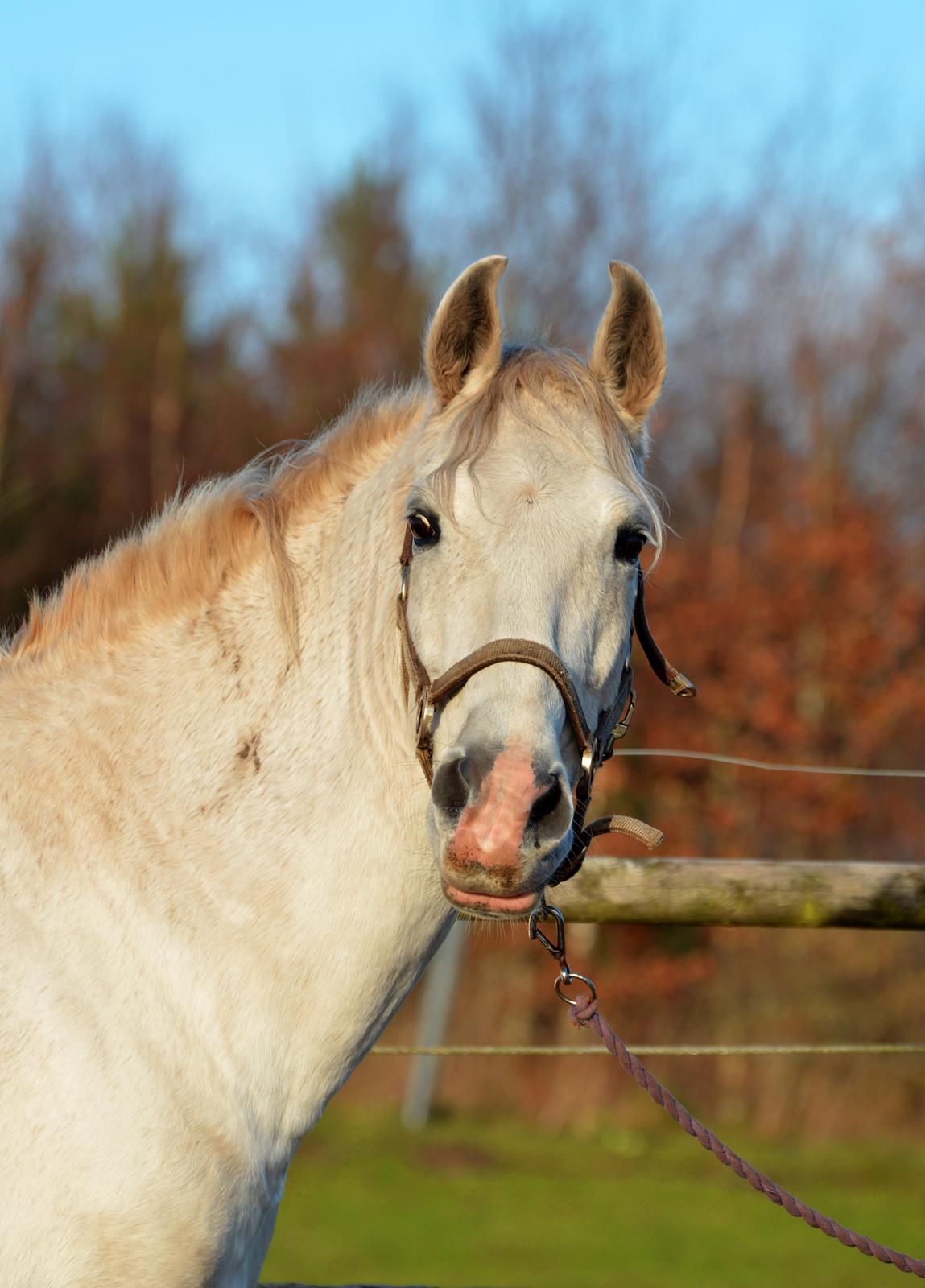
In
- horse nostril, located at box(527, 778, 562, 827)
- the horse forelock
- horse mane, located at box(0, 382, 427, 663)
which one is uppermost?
the horse forelock

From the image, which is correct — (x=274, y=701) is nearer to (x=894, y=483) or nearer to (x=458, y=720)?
(x=458, y=720)

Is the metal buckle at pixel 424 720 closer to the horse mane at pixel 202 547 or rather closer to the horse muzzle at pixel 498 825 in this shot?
the horse muzzle at pixel 498 825

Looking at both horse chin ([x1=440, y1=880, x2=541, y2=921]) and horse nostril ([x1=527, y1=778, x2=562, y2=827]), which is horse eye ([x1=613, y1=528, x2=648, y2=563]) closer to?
horse nostril ([x1=527, y1=778, x2=562, y2=827])

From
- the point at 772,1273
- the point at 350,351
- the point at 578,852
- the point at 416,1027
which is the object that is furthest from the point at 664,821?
the point at 578,852

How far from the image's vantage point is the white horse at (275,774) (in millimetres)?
2277

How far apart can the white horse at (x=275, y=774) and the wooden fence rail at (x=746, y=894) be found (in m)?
1.17

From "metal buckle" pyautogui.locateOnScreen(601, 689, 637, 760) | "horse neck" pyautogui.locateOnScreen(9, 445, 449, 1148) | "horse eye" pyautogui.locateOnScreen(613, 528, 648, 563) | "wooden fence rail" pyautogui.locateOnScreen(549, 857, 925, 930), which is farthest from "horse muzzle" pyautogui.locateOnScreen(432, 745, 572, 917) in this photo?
"wooden fence rail" pyautogui.locateOnScreen(549, 857, 925, 930)

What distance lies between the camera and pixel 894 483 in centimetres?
1848

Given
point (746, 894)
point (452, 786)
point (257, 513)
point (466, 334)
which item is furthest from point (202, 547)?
point (746, 894)

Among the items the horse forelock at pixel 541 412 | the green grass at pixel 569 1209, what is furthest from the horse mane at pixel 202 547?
the green grass at pixel 569 1209

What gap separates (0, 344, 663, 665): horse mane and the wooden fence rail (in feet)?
4.60

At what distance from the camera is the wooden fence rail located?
Answer: 375 cm

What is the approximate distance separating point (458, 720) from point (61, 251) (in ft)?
61.5

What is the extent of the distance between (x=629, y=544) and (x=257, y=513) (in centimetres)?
82
